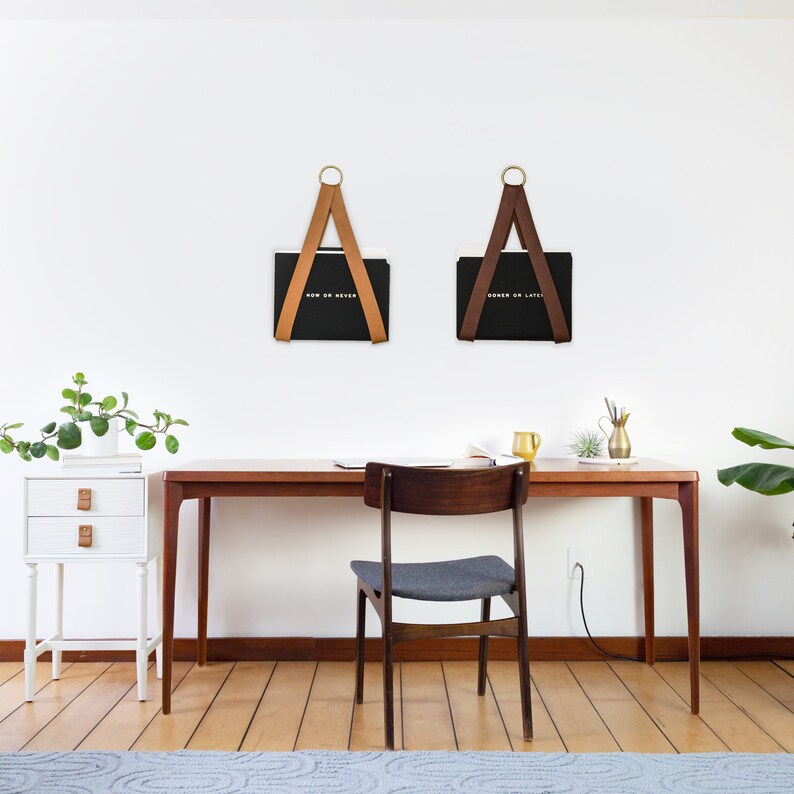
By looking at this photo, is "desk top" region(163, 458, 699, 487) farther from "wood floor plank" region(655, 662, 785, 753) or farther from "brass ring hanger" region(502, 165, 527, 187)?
"brass ring hanger" region(502, 165, 527, 187)

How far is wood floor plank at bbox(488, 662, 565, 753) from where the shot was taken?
205 centimetres

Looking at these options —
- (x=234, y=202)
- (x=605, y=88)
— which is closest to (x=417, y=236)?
(x=234, y=202)

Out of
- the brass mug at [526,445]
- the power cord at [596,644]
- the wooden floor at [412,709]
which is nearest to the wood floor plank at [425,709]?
the wooden floor at [412,709]

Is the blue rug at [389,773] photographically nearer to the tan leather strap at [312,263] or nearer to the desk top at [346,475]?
the desk top at [346,475]

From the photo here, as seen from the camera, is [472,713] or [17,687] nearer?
[472,713]

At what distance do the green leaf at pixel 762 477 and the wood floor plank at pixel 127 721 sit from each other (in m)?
1.98

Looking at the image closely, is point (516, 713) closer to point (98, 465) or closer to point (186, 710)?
point (186, 710)

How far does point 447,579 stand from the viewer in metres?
2.14

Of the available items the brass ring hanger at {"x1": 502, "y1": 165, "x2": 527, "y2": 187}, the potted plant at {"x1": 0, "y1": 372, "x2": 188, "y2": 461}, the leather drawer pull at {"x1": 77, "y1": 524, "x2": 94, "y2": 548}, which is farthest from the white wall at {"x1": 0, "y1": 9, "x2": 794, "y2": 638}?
the leather drawer pull at {"x1": 77, "y1": 524, "x2": 94, "y2": 548}

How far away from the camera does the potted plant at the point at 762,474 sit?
7.95ft

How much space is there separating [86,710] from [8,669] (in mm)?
600

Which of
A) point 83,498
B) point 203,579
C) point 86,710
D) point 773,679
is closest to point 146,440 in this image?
point 83,498

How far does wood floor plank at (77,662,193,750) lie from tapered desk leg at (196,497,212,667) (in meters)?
0.13

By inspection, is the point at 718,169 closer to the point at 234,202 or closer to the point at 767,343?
the point at 767,343
